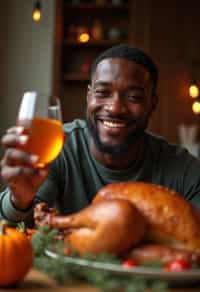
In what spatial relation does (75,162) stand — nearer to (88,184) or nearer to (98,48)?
(88,184)

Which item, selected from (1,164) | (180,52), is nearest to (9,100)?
(180,52)

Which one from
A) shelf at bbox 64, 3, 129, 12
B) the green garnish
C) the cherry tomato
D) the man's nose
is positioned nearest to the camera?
the green garnish

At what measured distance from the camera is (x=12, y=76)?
4266mm

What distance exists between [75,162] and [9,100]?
2.67 m

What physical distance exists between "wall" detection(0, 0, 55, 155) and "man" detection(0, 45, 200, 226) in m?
2.55

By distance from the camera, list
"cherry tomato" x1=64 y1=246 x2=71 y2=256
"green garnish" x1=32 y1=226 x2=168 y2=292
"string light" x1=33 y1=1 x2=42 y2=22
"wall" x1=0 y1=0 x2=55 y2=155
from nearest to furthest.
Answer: "green garnish" x1=32 y1=226 x2=168 y2=292 → "cherry tomato" x1=64 y1=246 x2=71 y2=256 → "string light" x1=33 y1=1 x2=42 y2=22 → "wall" x1=0 y1=0 x2=55 y2=155

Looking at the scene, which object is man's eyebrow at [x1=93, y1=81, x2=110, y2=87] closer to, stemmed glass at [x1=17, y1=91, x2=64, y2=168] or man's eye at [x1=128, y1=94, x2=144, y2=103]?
man's eye at [x1=128, y1=94, x2=144, y2=103]

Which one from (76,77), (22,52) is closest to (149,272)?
(22,52)

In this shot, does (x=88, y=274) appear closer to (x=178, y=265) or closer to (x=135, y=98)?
(x=178, y=265)

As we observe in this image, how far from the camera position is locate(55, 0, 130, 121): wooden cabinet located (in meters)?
5.16

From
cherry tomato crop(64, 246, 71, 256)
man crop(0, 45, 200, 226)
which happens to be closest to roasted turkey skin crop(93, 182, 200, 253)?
cherry tomato crop(64, 246, 71, 256)

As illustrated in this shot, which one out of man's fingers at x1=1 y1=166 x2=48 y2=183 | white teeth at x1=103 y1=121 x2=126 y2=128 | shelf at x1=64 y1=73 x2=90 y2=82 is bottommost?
man's fingers at x1=1 y1=166 x2=48 y2=183

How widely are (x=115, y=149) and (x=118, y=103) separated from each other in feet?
0.52

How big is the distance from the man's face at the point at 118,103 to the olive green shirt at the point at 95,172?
8 centimetres
